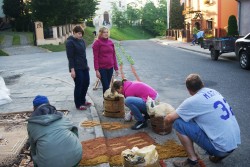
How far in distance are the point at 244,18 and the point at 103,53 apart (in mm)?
21524

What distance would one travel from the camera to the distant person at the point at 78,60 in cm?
723

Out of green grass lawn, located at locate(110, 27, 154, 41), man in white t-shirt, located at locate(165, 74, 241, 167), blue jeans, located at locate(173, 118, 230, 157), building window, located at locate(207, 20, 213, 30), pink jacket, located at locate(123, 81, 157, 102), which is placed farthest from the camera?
green grass lawn, located at locate(110, 27, 154, 41)

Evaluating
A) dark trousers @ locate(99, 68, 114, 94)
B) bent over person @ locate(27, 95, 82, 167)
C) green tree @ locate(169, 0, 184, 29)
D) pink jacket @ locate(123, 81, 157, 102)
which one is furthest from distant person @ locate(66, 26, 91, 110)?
green tree @ locate(169, 0, 184, 29)

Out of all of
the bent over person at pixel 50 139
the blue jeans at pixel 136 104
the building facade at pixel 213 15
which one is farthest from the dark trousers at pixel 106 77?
the building facade at pixel 213 15

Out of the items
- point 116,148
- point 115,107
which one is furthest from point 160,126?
Answer: point 115,107

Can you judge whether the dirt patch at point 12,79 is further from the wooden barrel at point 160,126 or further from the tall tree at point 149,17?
the tall tree at point 149,17

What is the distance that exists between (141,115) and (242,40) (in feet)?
32.6

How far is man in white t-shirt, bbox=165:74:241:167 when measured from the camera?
4289 mm

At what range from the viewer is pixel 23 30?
47.0 metres

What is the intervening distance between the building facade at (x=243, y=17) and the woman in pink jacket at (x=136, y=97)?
21.7 meters

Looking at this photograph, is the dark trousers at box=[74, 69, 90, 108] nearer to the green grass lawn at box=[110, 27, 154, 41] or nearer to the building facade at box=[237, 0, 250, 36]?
the building facade at box=[237, 0, 250, 36]

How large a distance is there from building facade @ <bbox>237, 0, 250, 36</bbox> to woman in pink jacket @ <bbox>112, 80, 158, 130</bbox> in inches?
856

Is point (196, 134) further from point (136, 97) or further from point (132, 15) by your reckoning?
point (132, 15)

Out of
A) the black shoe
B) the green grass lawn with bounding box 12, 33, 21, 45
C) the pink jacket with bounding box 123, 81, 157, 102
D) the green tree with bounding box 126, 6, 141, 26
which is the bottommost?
the black shoe
